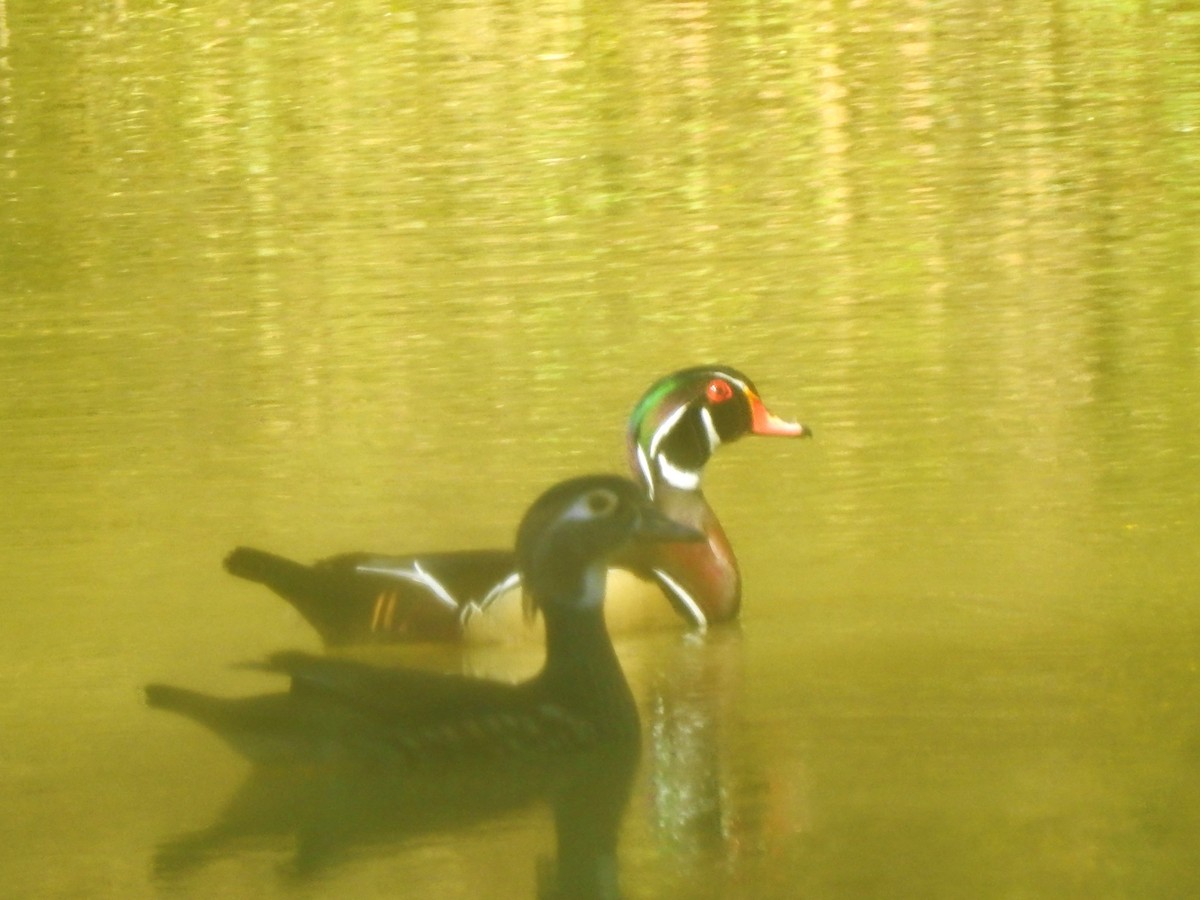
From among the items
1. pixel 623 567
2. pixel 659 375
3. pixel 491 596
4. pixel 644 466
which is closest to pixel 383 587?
pixel 491 596

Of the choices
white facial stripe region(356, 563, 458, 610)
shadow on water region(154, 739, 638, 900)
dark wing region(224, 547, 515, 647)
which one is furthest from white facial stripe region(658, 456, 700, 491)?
shadow on water region(154, 739, 638, 900)

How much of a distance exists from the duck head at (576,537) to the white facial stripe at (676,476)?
1.49 m

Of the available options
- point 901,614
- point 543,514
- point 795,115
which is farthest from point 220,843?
point 795,115

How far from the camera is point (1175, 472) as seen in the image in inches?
317

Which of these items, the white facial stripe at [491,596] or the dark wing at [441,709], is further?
the white facial stripe at [491,596]

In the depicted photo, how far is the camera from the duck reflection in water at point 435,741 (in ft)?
17.0

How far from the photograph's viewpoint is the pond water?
17.1ft

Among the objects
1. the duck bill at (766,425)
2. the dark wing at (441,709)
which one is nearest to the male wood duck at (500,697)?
the dark wing at (441,709)

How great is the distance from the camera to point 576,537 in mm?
5699

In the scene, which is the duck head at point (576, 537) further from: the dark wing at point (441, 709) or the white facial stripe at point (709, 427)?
the white facial stripe at point (709, 427)

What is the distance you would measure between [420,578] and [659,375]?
3.23 metres

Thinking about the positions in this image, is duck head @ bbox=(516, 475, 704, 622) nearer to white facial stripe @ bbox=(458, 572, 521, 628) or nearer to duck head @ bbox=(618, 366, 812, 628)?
white facial stripe @ bbox=(458, 572, 521, 628)

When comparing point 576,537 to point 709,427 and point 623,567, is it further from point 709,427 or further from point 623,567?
point 709,427

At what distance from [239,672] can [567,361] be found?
3764 mm
